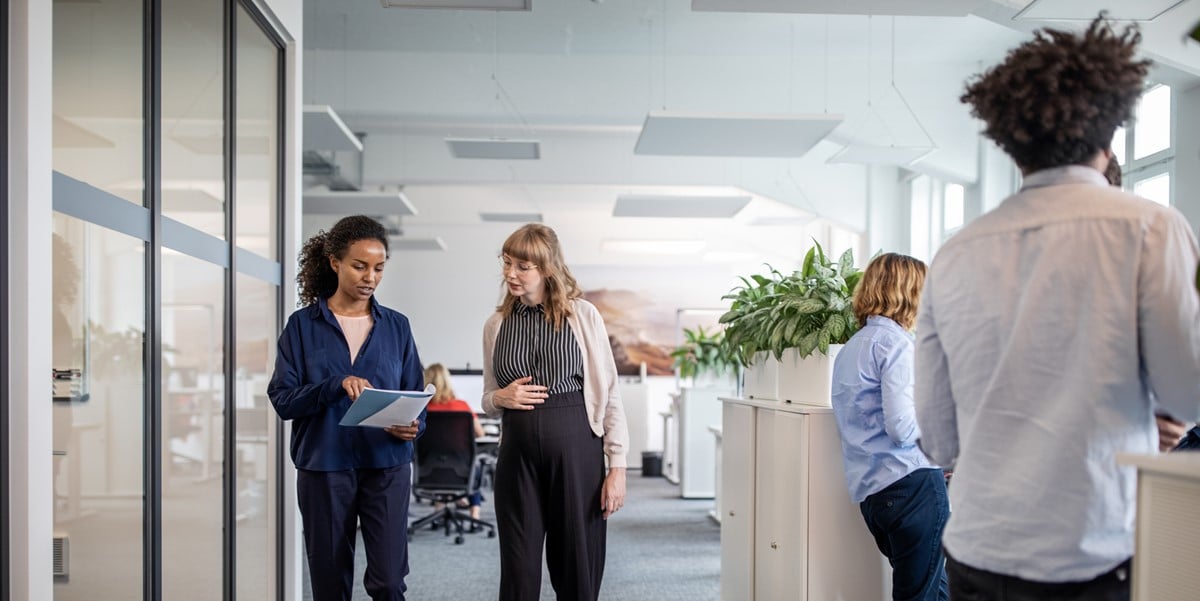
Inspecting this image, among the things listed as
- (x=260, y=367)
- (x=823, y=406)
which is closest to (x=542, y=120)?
(x=260, y=367)

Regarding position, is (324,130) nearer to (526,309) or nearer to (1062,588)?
(526,309)

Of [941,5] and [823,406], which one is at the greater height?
[941,5]

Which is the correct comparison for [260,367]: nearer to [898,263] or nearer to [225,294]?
[225,294]

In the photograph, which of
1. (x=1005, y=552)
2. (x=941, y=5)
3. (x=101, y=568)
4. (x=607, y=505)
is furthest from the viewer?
(x=941, y=5)

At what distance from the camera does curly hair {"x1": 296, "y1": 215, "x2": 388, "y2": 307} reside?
3.08 m

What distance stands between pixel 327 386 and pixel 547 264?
0.71m

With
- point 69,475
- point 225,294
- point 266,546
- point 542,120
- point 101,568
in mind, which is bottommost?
point 266,546

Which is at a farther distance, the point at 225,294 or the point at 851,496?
the point at 225,294

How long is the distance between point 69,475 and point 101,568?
0.38 m

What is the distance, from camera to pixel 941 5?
5.21 meters

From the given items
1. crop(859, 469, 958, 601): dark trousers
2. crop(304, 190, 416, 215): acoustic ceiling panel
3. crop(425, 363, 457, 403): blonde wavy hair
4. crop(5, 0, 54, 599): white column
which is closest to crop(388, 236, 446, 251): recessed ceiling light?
crop(304, 190, 416, 215): acoustic ceiling panel

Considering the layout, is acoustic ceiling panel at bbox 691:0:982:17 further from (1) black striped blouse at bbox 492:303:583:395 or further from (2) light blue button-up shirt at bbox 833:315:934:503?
(1) black striped blouse at bbox 492:303:583:395

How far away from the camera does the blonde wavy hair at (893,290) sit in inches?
129

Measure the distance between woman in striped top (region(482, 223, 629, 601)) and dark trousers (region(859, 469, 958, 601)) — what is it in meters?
0.90
